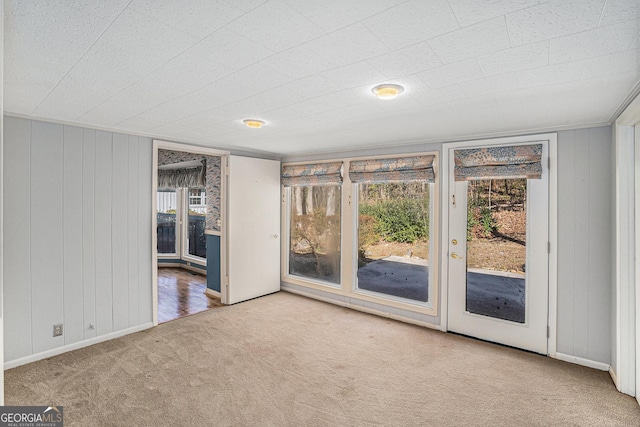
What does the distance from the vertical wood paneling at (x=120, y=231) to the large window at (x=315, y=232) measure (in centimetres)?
243

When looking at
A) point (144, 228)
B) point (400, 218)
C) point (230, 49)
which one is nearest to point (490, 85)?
point (230, 49)

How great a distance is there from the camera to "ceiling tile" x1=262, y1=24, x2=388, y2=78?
5.14ft

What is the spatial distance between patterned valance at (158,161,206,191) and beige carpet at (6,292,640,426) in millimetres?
3388

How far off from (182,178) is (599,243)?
662cm

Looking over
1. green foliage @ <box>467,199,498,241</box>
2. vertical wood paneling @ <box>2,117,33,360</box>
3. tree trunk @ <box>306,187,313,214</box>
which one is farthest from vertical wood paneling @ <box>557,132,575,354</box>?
vertical wood paneling @ <box>2,117,33,360</box>

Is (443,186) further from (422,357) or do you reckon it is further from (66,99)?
(66,99)

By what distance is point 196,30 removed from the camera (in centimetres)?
153

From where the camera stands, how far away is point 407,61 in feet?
5.98

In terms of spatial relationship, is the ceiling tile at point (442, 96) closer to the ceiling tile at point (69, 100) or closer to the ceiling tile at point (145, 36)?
the ceiling tile at point (145, 36)

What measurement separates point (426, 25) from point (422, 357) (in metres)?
2.85

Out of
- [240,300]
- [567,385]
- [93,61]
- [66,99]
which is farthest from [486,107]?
[240,300]

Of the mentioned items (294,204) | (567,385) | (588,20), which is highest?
(588,20)

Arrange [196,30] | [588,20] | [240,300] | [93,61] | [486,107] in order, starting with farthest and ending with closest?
[240,300], [486,107], [93,61], [196,30], [588,20]

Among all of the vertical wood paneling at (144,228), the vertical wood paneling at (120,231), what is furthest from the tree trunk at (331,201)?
the vertical wood paneling at (120,231)
